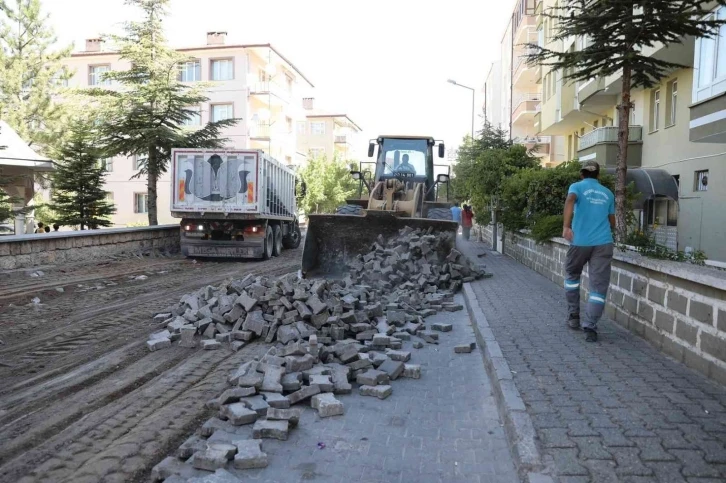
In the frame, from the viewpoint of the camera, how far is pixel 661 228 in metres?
19.8

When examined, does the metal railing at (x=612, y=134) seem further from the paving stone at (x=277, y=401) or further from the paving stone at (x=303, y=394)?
the paving stone at (x=277, y=401)

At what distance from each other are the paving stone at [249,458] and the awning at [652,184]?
16.2 meters

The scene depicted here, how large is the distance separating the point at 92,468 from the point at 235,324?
12.4 ft

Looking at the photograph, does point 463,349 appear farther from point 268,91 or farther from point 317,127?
point 317,127

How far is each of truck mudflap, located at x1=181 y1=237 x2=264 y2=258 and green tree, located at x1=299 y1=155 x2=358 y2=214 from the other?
1093 inches

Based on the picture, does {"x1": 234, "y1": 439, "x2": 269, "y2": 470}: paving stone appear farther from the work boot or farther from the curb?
the work boot

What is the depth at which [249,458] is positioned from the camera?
378cm

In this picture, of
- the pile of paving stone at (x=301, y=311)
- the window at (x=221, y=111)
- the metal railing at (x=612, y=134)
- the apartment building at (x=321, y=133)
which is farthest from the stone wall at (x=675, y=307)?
the apartment building at (x=321, y=133)

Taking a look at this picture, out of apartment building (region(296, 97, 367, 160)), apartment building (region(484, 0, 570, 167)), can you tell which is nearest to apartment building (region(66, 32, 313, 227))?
apartment building (region(484, 0, 570, 167))

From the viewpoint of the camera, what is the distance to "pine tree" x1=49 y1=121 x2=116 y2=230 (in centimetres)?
2228

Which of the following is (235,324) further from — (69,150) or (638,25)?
(69,150)

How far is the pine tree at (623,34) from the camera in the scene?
9.31m

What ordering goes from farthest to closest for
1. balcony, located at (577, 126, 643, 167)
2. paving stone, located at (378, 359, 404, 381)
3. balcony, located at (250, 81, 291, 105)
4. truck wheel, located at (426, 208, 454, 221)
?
1. balcony, located at (250, 81, 291, 105)
2. balcony, located at (577, 126, 643, 167)
3. truck wheel, located at (426, 208, 454, 221)
4. paving stone, located at (378, 359, 404, 381)

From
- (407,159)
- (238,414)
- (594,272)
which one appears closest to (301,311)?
(238,414)
